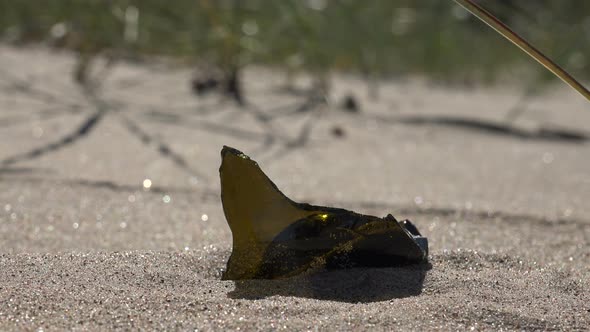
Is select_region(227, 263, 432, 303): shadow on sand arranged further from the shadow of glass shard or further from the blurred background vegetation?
the blurred background vegetation

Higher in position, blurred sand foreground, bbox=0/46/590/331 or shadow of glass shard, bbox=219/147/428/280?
shadow of glass shard, bbox=219/147/428/280

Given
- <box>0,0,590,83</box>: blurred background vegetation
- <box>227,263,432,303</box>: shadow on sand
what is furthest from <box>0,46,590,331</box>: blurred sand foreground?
<box>0,0,590,83</box>: blurred background vegetation

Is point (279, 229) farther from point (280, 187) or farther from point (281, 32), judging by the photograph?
point (281, 32)

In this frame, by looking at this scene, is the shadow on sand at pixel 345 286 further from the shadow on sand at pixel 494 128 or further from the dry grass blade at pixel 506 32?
the shadow on sand at pixel 494 128

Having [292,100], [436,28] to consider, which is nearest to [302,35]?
[292,100]

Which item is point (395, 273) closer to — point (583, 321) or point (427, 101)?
point (583, 321)

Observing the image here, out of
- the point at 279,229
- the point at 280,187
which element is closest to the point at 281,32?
the point at 280,187

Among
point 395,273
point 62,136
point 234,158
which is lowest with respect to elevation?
point 62,136
